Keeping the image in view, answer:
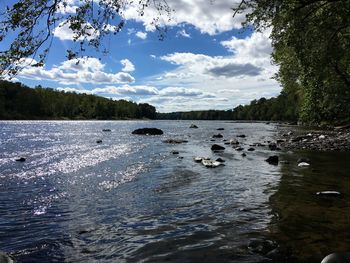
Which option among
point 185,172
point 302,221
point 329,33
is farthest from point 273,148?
point 302,221

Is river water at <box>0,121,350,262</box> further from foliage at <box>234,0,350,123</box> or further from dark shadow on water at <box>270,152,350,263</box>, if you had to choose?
foliage at <box>234,0,350,123</box>

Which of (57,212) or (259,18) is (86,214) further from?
(259,18)

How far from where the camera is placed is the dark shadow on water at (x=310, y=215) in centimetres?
895

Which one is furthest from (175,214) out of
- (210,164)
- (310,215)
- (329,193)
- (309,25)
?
(210,164)

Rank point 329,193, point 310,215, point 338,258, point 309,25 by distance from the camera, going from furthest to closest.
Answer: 1. point 309,25
2. point 329,193
3. point 310,215
4. point 338,258

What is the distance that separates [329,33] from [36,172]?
1764 centimetres

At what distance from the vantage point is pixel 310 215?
11.9 metres

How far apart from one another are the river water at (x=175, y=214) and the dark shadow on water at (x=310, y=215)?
3 cm

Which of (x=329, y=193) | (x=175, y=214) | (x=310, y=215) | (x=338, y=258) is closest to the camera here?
(x=338, y=258)

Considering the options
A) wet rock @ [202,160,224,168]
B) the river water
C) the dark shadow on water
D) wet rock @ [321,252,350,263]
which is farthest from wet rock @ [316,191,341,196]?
wet rock @ [202,160,224,168]

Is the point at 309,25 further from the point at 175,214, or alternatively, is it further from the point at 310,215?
the point at 175,214

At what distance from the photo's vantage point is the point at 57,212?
43.7 ft

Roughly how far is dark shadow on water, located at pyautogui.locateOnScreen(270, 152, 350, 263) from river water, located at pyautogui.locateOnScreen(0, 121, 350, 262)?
0.03 m

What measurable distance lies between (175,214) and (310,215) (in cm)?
420
